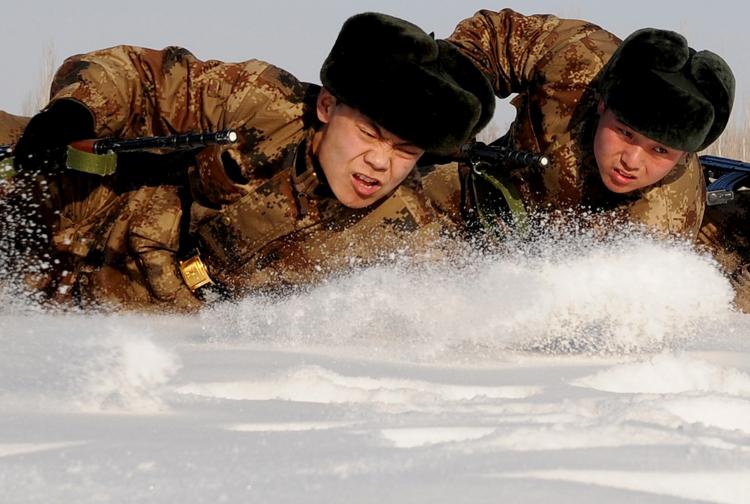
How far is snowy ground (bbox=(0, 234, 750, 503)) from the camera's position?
4.86ft

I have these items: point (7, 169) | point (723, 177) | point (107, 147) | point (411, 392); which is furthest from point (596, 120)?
point (411, 392)

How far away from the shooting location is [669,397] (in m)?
2.12

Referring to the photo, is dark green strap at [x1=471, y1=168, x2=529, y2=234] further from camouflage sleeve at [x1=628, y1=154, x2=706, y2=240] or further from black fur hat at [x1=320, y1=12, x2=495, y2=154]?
black fur hat at [x1=320, y1=12, x2=495, y2=154]

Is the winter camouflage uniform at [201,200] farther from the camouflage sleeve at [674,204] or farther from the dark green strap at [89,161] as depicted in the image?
the camouflage sleeve at [674,204]

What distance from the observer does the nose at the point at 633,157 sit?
12.6 ft

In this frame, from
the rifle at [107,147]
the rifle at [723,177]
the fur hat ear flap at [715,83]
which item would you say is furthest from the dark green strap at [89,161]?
the rifle at [723,177]

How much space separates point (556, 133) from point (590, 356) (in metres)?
1.33

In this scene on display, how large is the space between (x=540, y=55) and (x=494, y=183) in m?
0.58

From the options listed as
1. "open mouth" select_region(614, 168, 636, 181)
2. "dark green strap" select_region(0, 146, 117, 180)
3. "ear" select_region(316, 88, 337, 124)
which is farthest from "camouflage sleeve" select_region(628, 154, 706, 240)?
"dark green strap" select_region(0, 146, 117, 180)

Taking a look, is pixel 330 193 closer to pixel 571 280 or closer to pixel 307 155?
pixel 307 155

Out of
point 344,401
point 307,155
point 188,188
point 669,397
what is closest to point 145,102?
point 188,188

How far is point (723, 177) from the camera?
209 inches

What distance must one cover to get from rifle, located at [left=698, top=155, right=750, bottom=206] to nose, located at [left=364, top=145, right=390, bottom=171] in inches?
69.8

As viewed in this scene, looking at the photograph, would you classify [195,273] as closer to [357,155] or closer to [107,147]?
[107,147]
